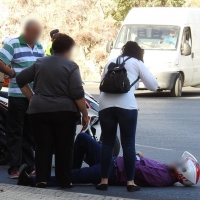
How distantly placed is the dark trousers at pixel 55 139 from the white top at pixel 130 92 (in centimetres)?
40

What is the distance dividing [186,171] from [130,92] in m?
1.02

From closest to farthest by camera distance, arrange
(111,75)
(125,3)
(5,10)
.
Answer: (111,75) → (125,3) → (5,10)

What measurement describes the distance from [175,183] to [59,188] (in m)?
1.33

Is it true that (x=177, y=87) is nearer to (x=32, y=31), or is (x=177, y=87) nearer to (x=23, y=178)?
(x=32, y=31)

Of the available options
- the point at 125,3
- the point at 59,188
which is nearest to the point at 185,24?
the point at 125,3

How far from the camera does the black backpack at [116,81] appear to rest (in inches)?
317

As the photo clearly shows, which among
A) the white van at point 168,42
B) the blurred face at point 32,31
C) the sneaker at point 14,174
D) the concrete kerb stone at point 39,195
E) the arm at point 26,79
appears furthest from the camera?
the white van at point 168,42

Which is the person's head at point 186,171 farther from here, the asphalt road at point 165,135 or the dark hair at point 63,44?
the dark hair at point 63,44

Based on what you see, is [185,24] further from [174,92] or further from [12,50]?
[12,50]

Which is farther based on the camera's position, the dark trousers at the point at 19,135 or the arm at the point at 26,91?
the dark trousers at the point at 19,135

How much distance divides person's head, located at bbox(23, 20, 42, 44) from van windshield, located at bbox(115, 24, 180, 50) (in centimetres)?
1345

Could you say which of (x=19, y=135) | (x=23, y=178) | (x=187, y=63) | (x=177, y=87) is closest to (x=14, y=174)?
(x=19, y=135)

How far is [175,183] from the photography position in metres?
8.81

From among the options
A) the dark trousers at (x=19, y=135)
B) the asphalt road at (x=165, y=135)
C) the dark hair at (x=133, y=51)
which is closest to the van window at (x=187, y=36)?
the asphalt road at (x=165, y=135)
